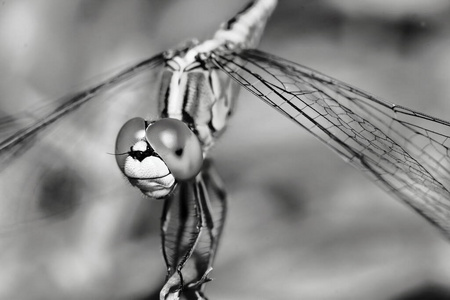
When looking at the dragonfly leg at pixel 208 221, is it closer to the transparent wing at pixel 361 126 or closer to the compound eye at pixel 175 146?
the compound eye at pixel 175 146

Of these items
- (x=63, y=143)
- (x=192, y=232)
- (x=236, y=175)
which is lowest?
(x=192, y=232)

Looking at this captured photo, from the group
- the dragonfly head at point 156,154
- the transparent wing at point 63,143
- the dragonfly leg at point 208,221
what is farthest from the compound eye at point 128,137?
the dragonfly leg at point 208,221

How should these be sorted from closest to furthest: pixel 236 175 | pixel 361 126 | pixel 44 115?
pixel 361 126 < pixel 44 115 < pixel 236 175

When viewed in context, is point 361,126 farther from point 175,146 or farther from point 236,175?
point 236,175

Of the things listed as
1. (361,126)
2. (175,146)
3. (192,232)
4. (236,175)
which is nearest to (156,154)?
(175,146)

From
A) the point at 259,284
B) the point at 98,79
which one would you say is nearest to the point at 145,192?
the point at 259,284

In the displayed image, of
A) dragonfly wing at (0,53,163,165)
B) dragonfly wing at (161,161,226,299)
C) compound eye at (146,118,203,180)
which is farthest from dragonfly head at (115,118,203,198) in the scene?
dragonfly wing at (0,53,163,165)

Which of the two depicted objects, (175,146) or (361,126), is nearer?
A: (175,146)

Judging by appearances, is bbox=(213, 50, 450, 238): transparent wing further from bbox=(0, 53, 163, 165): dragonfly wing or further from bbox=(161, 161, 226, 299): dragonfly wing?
bbox=(161, 161, 226, 299): dragonfly wing

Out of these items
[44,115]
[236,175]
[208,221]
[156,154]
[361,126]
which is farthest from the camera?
[236,175]
